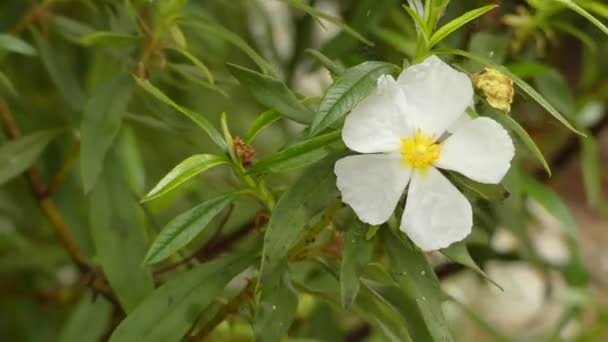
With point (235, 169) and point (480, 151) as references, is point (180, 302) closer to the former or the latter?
point (235, 169)

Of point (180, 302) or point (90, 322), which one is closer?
point (180, 302)

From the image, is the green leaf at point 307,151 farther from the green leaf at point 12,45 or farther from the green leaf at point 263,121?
the green leaf at point 12,45

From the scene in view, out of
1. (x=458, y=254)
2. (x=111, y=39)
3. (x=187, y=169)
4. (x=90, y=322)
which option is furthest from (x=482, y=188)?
(x=90, y=322)

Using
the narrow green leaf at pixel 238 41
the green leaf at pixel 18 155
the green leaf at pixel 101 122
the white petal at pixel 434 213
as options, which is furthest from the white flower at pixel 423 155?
the green leaf at pixel 18 155

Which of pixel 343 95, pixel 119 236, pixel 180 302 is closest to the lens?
pixel 343 95

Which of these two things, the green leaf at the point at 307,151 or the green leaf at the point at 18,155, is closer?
the green leaf at the point at 307,151

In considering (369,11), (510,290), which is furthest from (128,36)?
(510,290)
